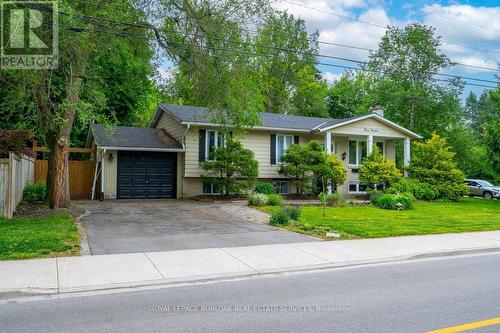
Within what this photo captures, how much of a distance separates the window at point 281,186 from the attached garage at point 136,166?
5.30m

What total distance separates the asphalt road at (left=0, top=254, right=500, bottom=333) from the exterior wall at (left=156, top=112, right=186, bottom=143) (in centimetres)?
1540

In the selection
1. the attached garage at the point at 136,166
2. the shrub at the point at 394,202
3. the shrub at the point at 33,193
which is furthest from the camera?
the attached garage at the point at 136,166

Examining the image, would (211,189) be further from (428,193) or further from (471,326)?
(471,326)

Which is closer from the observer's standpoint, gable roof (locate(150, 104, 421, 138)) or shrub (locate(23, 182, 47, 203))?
shrub (locate(23, 182, 47, 203))

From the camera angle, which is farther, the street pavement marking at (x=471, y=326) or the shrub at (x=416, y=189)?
the shrub at (x=416, y=189)

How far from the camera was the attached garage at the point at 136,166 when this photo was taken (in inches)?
797

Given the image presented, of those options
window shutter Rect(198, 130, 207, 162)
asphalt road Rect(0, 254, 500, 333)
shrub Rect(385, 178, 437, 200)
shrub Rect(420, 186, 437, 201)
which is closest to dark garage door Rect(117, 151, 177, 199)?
window shutter Rect(198, 130, 207, 162)

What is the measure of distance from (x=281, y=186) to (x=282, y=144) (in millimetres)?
2335

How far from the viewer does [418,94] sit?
35.8 m

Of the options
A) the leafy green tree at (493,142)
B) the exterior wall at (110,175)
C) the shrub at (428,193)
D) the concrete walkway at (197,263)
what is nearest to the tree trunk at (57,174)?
the exterior wall at (110,175)

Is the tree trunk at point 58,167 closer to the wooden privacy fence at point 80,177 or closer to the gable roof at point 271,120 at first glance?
the wooden privacy fence at point 80,177

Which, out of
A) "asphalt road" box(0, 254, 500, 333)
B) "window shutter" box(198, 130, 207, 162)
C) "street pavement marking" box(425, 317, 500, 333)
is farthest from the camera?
"window shutter" box(198, 130, 207, 162)

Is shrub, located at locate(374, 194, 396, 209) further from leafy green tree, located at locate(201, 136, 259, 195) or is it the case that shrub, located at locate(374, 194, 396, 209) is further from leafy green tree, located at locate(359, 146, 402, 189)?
leafy green tree, located at locate(201, 136, 259, 195)

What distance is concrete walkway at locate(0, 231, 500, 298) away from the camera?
21.4 feet
